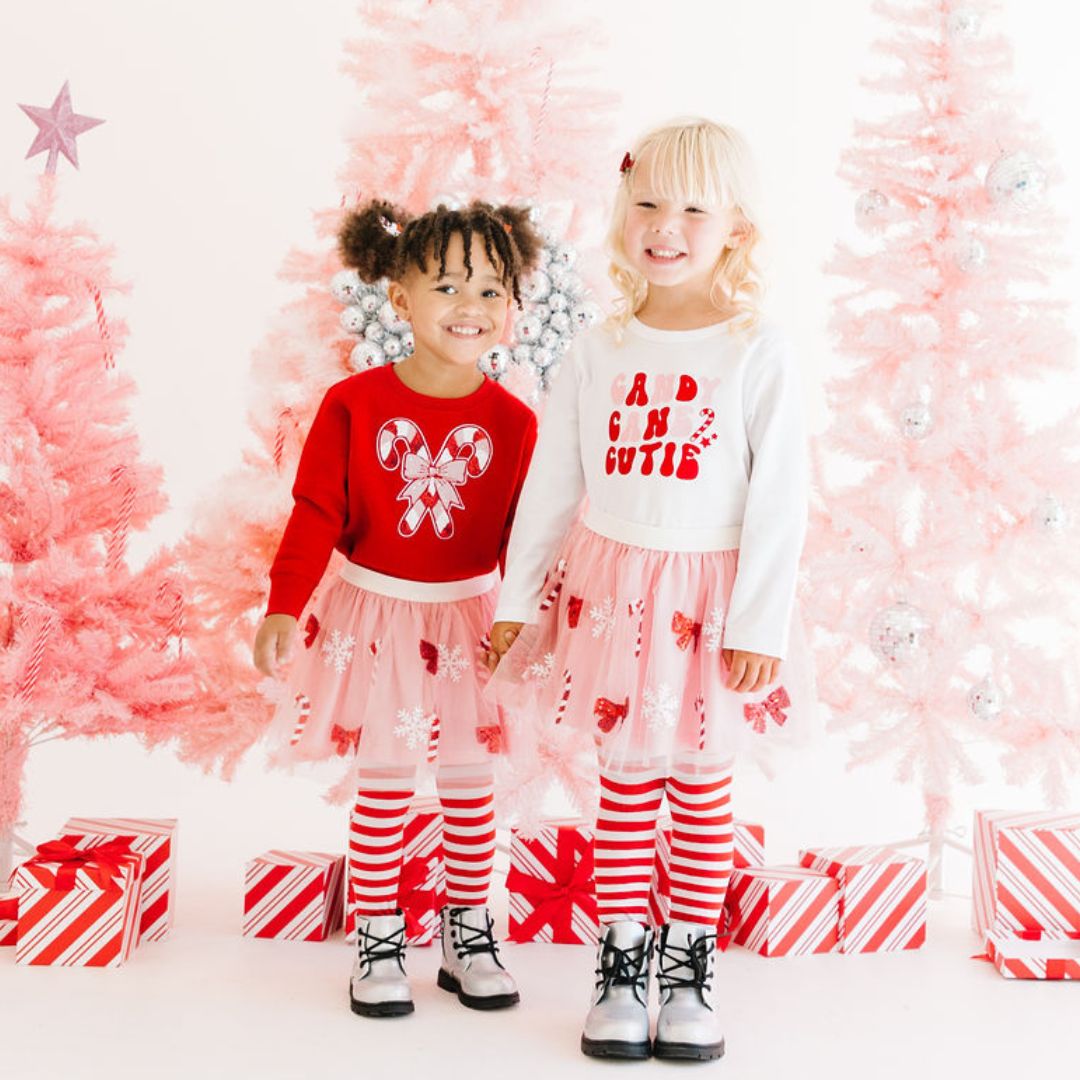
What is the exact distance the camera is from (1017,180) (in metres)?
2.70

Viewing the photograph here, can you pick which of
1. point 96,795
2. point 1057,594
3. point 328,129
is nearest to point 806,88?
point 328,129

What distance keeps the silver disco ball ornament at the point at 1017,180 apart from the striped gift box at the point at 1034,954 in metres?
1.30

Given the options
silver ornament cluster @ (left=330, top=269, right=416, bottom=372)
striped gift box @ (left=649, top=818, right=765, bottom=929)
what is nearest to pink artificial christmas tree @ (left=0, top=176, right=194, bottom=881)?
silver ornament cluster @ (left=330, top=269, right=416, bottom=372)

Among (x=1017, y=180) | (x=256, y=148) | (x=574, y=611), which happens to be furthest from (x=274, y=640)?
(x=256, y=148)

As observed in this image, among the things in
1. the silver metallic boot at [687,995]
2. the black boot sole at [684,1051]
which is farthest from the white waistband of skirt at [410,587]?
the black boot sole at [684,1051]

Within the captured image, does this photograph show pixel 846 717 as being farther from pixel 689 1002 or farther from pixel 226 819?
pixel 226 819

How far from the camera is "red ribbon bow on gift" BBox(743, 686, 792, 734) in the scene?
2.10 m

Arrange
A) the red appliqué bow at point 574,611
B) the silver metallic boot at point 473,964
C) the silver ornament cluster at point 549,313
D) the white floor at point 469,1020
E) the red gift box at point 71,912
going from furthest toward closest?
the silver ornament cluster at point 549,313, the red gift box at point 71,912, the silver metallic boot at point 473,964, the red appliqué bow at point 574,611, the white floor at point 469,1020

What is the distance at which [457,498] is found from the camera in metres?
2.29

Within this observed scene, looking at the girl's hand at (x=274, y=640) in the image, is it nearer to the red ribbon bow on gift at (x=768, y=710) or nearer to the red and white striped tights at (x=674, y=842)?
the red and white striped tights at (x=674, y=842)

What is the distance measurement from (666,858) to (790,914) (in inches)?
9.1

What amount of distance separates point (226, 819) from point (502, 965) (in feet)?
4.11

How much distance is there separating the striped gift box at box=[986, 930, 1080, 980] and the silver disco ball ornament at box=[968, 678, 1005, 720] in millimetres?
387

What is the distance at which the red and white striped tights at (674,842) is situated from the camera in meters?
2.12
